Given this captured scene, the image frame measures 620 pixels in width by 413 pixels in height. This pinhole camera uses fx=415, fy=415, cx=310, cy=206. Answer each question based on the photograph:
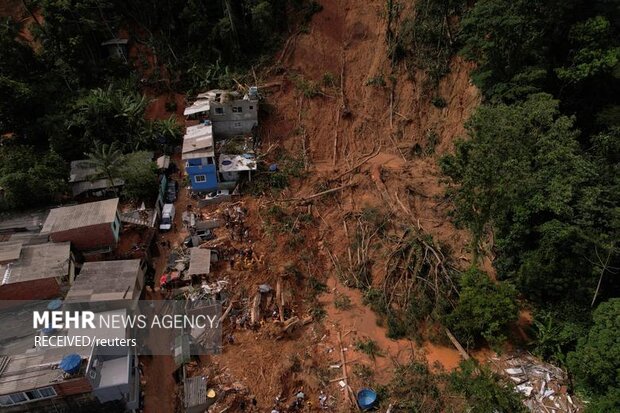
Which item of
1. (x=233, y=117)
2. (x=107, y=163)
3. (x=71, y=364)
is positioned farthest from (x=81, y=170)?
(x=71, y=364)

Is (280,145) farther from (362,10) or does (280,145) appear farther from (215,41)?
(362,10)

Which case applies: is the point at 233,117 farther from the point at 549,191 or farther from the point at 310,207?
the point at 549,191

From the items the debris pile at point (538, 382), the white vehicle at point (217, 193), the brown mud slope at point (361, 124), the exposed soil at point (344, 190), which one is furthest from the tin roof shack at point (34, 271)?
the debris pile at point (538, 382)

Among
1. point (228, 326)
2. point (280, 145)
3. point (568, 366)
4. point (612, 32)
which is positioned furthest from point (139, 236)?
point (612, 32)

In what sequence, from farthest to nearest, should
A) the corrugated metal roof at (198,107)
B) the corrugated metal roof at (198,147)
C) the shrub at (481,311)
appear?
the corrugated metal roof at (198,107)
the corrugated metal roof at (198,147)
the shrub at (481,311)

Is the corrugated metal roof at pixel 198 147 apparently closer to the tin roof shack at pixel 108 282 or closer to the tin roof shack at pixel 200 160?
the tin roof shack at pixel 200 160
